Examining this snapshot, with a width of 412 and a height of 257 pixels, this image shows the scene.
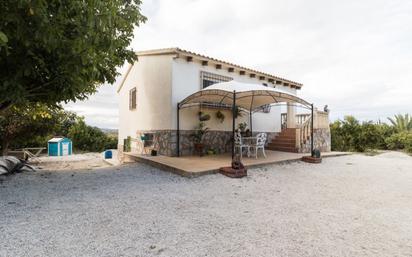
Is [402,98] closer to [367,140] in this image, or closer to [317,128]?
[367,140]

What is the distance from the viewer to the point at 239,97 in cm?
783

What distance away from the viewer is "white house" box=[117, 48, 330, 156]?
8852 mm

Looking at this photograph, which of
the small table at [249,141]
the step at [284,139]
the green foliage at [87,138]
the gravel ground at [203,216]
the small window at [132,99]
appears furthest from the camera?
the green foliage at [87,138]

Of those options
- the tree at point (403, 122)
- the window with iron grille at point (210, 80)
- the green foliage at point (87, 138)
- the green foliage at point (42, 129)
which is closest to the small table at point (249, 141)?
the window with iron grille at point (210, 80)

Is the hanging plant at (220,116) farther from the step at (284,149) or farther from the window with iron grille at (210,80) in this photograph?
the step at (284,149)

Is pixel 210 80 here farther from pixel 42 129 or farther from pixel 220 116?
pixel 42 129

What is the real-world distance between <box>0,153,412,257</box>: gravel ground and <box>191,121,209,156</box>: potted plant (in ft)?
10.6

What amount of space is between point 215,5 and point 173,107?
3932mm

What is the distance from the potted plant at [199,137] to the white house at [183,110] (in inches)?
8.3

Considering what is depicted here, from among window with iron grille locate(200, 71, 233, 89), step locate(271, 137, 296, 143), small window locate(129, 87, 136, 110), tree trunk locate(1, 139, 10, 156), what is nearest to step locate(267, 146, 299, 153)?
step locate(271, 137, 296, 143)

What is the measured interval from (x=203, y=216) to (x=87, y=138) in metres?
15.9

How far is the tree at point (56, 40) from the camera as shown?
315 cm

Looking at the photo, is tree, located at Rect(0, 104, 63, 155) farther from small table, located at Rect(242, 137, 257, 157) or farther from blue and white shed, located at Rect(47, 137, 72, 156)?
small table, located at Rect(242, 137, 257, 157)

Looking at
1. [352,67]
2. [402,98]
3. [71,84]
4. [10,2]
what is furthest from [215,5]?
[402,98]
